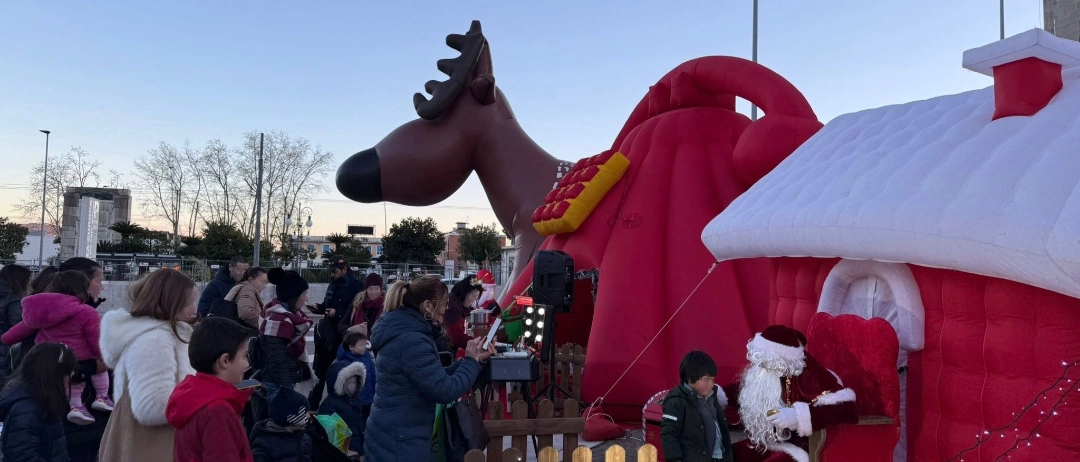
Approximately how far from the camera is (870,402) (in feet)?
12.5

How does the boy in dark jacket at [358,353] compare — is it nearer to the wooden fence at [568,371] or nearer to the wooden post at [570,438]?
the wooden post at [570,438]

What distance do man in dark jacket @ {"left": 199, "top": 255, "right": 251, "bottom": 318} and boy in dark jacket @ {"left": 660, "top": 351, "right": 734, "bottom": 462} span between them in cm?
448

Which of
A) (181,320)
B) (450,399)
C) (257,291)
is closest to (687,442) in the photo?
(450,399)

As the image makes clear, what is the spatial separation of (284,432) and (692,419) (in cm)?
192

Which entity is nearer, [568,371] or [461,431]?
[461,431]

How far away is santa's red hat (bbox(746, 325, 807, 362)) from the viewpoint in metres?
3.75

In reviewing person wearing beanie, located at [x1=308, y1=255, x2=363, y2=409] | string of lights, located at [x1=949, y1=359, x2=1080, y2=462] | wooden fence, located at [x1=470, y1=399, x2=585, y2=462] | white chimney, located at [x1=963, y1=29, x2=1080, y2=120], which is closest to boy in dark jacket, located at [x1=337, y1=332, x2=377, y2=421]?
person wearing beanie, located at [x1=308, y1=255, x2=363, y2=409]

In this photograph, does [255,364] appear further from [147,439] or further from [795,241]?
[795,241]

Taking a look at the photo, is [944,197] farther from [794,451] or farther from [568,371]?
[568,371]

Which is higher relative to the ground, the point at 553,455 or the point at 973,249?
the point at 973,249

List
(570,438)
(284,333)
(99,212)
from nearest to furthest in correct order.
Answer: (570,438)
(284,333)
(99,212)

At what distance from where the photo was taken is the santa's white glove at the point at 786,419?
364cm

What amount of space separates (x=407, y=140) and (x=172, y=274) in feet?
26.3

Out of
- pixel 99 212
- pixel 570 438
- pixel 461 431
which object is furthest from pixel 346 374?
pixel 99 212
